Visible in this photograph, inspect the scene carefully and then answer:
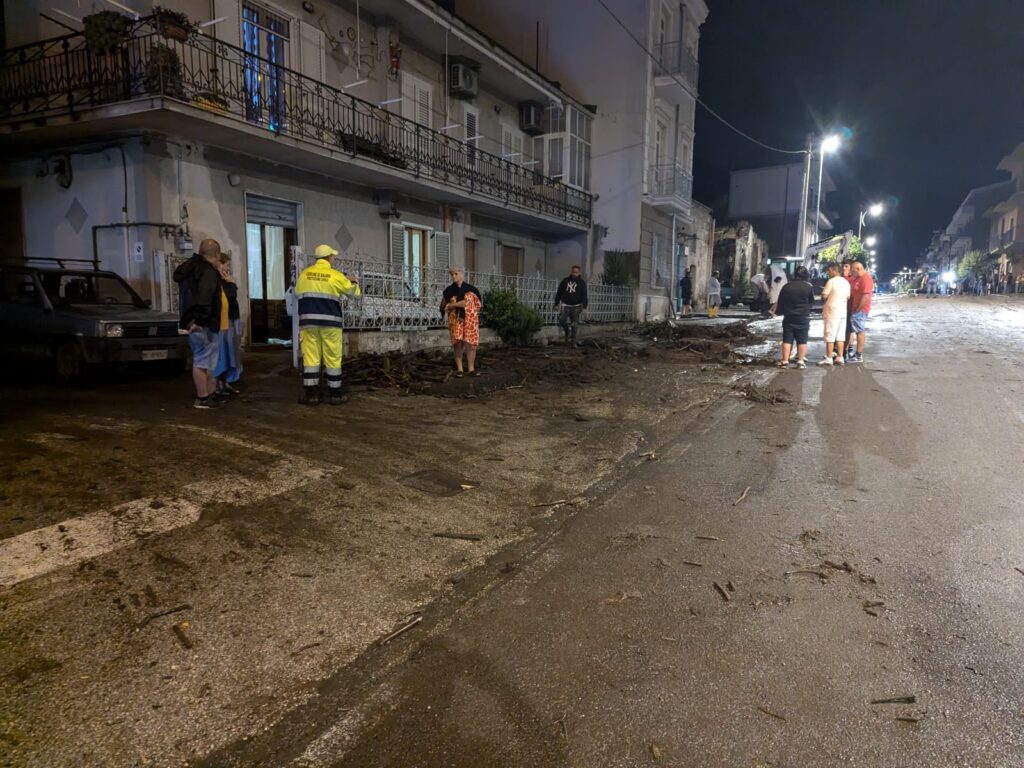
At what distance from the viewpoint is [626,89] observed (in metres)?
23.1

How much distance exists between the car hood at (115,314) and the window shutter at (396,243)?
23.8ft

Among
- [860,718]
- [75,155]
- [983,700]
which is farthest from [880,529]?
[75,155]

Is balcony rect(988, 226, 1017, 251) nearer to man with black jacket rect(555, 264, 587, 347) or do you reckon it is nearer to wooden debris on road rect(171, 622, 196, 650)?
man with black jacket rect(555, 264, 587, 347)

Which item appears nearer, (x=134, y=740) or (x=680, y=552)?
(x=134, y=740)

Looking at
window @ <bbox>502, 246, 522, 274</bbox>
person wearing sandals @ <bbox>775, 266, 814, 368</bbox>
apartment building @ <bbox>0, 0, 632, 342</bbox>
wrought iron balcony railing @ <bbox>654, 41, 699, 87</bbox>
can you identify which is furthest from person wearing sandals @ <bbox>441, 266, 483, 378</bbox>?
wrought iron balcony railing @ <bbox>654, 41, 699, 87</bbox>

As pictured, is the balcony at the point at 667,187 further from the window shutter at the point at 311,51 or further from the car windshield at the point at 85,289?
the car windshield at the point at 85,289

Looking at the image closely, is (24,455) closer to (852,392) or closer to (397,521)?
(397,521)

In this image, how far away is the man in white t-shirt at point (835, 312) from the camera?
11.1m

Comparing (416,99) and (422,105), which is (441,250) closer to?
(422,105)

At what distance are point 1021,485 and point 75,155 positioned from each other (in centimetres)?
1468

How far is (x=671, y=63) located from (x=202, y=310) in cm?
2237

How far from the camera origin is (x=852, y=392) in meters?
8.75

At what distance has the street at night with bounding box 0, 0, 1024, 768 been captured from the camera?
2359 mm

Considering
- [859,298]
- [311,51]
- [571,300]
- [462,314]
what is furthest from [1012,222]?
[462,314]
